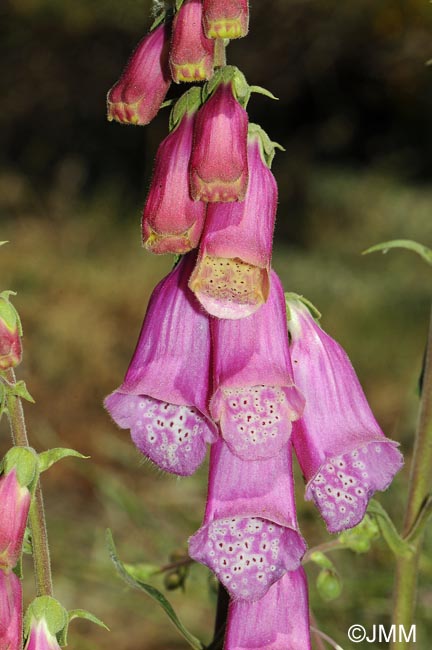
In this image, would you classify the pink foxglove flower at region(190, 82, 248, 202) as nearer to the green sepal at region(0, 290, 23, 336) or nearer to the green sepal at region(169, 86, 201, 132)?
the green sepal at region(169, 86, 201, 132)

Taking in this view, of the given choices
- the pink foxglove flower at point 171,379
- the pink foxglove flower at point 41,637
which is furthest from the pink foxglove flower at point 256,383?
the pink foxglove flower at point 41,637

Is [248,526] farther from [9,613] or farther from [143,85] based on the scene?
[143,85]

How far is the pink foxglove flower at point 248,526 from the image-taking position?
946mm

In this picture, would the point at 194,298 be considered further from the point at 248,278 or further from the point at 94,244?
the point at 94,244

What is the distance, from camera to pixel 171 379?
988 mm

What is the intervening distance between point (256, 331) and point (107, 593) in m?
1.74

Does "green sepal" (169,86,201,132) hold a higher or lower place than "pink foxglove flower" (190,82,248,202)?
higher

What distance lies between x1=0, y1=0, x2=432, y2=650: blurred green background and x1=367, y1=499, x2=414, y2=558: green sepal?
78.9 inches

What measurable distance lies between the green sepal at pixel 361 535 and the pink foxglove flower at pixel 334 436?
0.15 metres

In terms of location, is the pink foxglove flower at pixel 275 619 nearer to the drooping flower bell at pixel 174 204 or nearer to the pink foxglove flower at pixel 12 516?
the pink foxglove flower at pixel 12 516

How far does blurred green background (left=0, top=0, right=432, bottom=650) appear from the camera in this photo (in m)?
4.03

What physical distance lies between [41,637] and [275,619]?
0.24m

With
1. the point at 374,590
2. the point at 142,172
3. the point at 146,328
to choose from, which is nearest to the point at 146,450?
the point at 146,328

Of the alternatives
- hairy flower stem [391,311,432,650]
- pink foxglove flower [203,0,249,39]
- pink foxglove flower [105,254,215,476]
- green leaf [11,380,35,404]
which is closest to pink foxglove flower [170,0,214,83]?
pink foxglove flower [203,0,249,39]
